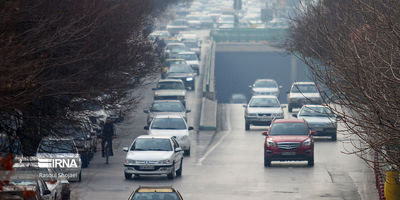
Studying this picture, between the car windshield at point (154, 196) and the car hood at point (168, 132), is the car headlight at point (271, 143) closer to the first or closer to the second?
the car hood at point (168, 132)

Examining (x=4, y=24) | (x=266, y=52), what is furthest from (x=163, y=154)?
(x=266, y=52)

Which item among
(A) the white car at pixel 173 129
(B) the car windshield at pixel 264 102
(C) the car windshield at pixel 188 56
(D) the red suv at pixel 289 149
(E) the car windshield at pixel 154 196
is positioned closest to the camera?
(E) the car windshield at pixel 154 196

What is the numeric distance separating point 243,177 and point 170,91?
2192 cm

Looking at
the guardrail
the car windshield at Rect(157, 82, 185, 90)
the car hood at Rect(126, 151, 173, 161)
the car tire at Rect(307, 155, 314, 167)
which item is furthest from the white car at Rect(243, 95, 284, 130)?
the guardrail

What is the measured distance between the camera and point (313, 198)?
79.0ft

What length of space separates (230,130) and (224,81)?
2069 inches

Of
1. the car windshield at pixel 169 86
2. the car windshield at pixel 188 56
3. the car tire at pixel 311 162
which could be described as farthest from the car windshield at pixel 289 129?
the car windshield at pixel 188 56

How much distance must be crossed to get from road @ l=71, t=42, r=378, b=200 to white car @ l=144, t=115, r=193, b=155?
2.33 ft

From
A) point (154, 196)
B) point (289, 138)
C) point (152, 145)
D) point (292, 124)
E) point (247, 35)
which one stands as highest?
point (154, 196)

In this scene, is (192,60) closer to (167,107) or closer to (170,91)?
(170,91)

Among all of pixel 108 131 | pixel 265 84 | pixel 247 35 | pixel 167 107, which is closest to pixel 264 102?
pixel 167 107

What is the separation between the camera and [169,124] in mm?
35875

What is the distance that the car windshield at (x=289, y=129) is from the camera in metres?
31.7

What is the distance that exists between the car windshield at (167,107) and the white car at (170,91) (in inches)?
207
